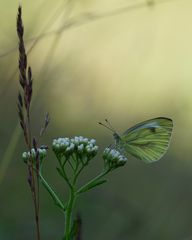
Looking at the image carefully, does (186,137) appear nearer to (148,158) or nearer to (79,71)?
(79,71)

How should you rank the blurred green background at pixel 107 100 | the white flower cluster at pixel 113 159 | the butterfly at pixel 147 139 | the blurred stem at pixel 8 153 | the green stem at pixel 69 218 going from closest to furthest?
the green stem at pixel 69 218, the white flower cluster at pixel 113 159, the butterfly at pixel 147 139, the blurred stem at pixel 8 153, the blurred green background at pixel 107 100

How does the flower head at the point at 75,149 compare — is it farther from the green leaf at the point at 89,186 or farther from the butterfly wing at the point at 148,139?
the butterfly wing at the point at 148,139

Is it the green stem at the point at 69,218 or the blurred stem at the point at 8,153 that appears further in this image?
the blurred stem at the point at 8,153

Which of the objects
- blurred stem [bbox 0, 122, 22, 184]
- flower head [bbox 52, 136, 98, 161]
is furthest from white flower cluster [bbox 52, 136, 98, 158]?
blurred stem [bbox 0, 122, 22, 184]

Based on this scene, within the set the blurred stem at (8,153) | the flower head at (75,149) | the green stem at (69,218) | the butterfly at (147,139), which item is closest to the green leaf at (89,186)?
the green stem at (69,218)

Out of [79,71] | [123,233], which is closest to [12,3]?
[79,71]

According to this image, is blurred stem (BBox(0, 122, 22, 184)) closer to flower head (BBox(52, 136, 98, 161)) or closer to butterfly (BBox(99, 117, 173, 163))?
butterfly (BBox(99, 117, 173, 163))
